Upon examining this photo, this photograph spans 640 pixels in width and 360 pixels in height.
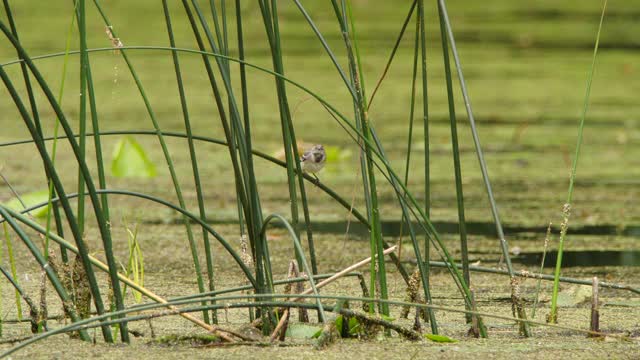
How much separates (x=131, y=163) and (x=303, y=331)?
2.26m

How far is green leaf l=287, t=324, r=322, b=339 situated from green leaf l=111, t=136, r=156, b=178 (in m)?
2.22

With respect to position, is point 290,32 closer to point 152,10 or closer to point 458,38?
point 458,38

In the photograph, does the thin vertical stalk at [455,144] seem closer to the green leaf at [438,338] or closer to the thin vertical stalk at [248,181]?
the green leaf at [438,338]

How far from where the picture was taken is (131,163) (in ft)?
12.5

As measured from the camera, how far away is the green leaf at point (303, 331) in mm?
1653

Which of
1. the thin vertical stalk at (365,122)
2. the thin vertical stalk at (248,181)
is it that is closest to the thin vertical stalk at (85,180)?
the thin vertical stalk at (248,181)

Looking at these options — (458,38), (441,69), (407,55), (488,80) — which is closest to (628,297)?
(488,80)

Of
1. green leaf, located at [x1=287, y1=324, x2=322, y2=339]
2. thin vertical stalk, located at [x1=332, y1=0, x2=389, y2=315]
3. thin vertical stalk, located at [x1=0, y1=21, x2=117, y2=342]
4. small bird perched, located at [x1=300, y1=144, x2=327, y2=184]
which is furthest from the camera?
small bird perched, located at [x1=300, y1=144, x2=327, y2=184]

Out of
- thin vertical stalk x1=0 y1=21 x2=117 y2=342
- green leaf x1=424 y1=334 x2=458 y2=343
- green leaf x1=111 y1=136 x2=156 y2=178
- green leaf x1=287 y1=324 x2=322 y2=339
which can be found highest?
thin vertical stalk x1=0 y1=21 x2=117 y2=342

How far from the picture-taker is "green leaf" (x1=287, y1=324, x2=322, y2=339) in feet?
5.42

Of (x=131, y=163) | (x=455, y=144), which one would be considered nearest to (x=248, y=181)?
(x=455, y=144)

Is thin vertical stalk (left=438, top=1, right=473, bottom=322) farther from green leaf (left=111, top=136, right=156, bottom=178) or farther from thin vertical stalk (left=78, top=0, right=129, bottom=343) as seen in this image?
green leaf (left=111, top=136, right=156, bottom=178)

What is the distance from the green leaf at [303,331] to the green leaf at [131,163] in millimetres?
2218

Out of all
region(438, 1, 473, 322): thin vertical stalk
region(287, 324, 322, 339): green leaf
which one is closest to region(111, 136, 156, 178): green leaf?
region(287, 324, 322, 339): green leaf
